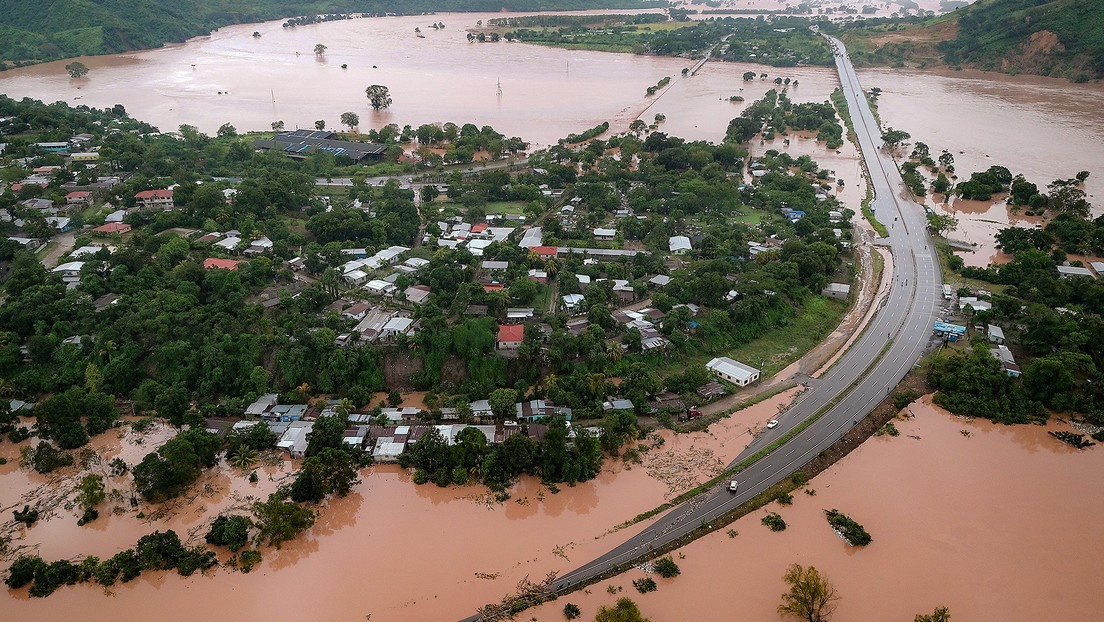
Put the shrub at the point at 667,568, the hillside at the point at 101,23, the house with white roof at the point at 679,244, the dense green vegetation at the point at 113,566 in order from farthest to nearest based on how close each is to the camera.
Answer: the hillside at the point at 101,23 → the house with white roof at the point at 679,244 → the shrub at the point at 667,568 → the dense green vegetation at the point at 113,566

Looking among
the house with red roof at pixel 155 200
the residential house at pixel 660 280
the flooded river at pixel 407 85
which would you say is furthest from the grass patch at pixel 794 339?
the house with red roof at pixel 155 200

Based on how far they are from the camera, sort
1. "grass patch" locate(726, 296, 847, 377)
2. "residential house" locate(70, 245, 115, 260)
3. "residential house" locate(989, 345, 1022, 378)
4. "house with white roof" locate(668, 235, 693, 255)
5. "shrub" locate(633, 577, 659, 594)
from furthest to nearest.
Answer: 1. "house with white roof" locate(668, 235, 693, 255)
2. "residential house" locate(70, 245, 115, 260)
3. "grass patch" locate(726, 296, 847, 377)
4. "residential house" locate(989, 345, 1022, 378)
5. "shrub" locate(633, 577, 659, 594)

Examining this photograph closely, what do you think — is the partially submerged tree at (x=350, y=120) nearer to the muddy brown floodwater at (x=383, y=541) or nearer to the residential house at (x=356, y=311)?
the residential house at (x=356, y=311)

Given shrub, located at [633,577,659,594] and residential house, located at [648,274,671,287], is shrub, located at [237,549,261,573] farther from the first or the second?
residential house, located at [648,274,671,287]

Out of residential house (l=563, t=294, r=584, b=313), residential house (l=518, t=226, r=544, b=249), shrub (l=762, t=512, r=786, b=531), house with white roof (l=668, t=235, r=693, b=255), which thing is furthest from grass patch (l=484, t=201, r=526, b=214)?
shrub (l=762, t=512, r=786, b=531)

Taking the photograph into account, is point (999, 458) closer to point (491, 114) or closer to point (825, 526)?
point (825, 526)

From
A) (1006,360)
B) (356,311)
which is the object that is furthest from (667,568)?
(1006,360)
